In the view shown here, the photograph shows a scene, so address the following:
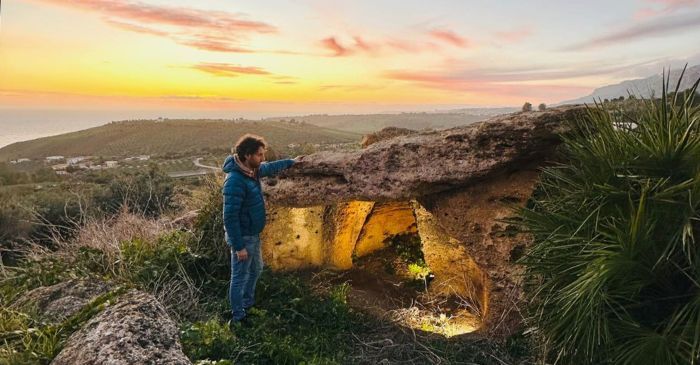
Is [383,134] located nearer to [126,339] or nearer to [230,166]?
[230,166]

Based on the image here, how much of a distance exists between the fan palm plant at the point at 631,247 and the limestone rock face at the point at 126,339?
10.6ft

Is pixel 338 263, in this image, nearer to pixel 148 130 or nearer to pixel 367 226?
pixel 367 226

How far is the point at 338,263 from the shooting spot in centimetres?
884

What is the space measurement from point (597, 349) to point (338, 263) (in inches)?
216

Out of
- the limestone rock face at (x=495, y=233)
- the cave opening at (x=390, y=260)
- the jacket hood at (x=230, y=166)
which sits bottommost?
the cave opening at (x=390, y=260)

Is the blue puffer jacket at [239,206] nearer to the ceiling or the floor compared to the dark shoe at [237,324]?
nearer to the ceiling

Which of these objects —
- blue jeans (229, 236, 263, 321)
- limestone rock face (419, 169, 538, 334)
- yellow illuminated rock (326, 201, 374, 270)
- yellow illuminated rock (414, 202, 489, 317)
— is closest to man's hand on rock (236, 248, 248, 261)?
blue jeans (229, 236, 263, 321)

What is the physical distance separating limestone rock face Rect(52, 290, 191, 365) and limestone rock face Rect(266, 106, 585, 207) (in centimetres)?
→ 363

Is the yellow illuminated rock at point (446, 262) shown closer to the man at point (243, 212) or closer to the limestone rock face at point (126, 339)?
the man at point (243, 212)

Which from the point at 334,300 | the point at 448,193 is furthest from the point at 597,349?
the point at 334,300

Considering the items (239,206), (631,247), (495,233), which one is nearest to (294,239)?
(239,206)

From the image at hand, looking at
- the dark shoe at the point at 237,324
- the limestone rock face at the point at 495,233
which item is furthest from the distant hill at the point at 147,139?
the dark shoe at the point at 237,324

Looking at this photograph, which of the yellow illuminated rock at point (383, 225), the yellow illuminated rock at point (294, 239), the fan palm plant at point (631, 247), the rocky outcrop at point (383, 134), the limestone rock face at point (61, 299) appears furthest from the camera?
the yellow illuminated rock at point (383, 225)

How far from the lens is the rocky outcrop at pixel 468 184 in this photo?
18.4ft
